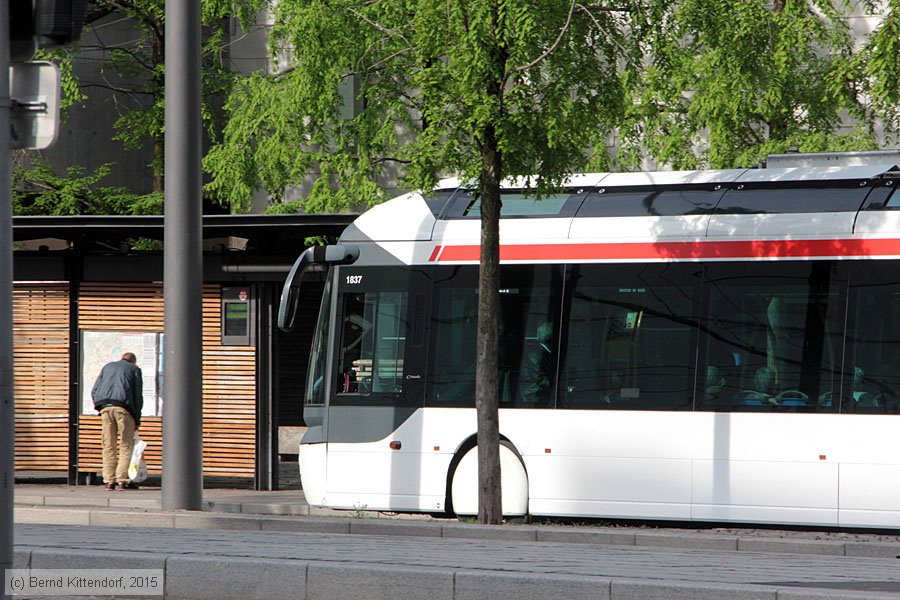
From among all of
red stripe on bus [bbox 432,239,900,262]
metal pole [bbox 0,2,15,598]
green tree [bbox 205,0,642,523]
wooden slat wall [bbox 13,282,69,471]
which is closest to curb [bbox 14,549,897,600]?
metal pole [bbox 0,2,15,598]

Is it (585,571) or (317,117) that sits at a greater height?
(317,117)

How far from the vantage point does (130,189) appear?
93.2 ft

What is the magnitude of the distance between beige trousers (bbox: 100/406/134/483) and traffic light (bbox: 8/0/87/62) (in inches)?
391

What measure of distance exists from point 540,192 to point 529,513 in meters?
3.09

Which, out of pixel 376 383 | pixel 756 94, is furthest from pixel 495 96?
pixel 756 94

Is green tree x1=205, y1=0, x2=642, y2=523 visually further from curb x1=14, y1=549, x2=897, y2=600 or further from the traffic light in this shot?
the traffic light

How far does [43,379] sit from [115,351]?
1048 millimetres

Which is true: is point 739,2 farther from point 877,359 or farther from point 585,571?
A: point 585,571

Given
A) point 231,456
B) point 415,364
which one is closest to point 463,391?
point 415,364

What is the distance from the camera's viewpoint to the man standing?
16141mm

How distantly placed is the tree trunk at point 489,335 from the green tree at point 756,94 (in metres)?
5.21

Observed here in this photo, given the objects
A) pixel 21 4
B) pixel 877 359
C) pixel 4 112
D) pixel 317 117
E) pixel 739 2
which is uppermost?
pixel 739 2

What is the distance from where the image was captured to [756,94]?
57.5 feet

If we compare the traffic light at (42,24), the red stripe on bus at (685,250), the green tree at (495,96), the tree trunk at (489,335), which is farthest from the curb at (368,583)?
the red stripe on bus at (685,250)
